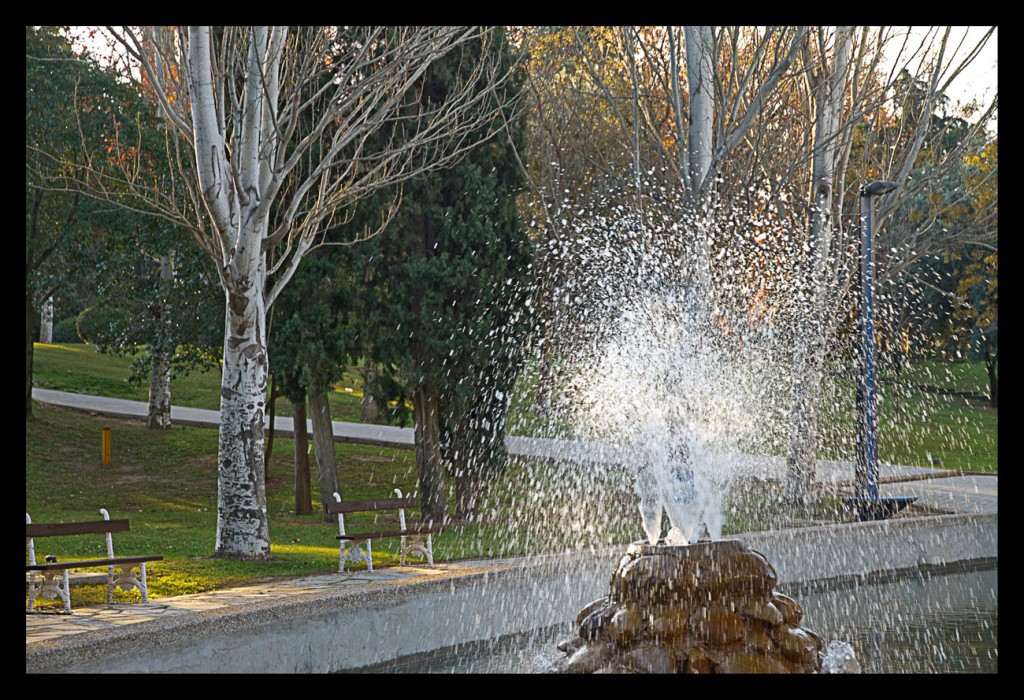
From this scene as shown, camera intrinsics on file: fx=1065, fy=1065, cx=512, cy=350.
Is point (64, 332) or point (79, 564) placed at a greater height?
point (64, 332)

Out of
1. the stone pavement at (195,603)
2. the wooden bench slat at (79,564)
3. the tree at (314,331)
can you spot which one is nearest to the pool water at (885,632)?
the stone pavement at (195,603)

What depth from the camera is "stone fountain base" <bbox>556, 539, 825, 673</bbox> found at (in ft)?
19.8

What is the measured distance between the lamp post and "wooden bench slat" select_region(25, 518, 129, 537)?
8021mm

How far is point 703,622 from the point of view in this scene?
6043 millimetres

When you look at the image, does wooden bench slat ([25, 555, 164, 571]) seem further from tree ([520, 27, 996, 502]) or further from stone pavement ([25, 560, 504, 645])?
tree ([520, 27, 996, 502])

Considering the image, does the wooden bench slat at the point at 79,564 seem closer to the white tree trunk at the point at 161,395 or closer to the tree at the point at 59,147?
the tree at the point at 59,147

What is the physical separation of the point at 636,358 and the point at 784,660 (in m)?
3.13

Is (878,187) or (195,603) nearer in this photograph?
(195,603)

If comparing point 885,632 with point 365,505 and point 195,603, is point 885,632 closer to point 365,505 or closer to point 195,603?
point 365,505

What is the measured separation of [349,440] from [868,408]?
428 inches

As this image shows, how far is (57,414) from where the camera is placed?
20969mm

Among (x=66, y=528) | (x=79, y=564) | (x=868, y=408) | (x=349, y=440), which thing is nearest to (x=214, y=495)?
(x=349, y=440)
